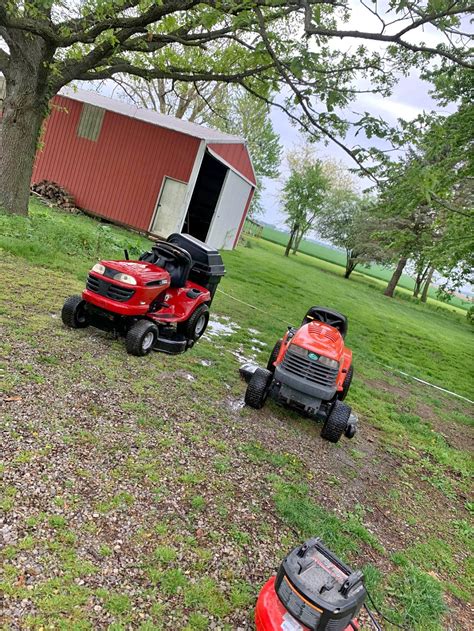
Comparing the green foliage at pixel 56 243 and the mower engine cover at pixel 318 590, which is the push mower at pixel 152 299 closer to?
the green foliage at pixel 56 243

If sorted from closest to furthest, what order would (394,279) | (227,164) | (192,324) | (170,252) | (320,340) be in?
(320,340), (170,252), (192,324), (227,164), (394,279)

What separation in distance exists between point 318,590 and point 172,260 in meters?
4.19

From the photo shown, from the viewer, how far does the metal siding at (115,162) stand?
1381 cm

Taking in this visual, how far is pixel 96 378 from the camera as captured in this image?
4.20m

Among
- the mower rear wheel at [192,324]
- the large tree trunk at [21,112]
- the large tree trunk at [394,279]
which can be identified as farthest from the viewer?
the large tree trunk at [394,279]

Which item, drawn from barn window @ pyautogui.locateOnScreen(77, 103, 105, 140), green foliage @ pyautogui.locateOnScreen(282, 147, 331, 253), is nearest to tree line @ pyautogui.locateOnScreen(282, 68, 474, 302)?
green foliage @ pyautogui.locateOnScreen(282, 147, 331, 253)

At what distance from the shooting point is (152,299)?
514cm

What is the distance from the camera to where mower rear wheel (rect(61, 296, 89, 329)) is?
16.3 ft

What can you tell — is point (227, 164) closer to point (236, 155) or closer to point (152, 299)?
point (236, 155)

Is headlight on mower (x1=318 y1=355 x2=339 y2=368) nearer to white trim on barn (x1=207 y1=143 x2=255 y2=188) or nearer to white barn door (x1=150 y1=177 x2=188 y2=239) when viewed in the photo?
white barn door (x1=150 y1=177 x2=188 y2=239)

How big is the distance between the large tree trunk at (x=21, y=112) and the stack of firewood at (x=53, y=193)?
5598 mm

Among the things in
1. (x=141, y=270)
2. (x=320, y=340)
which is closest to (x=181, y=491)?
(x=320, y=340)

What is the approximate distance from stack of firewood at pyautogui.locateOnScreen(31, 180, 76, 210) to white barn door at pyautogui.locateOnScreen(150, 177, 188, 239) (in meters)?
2.92

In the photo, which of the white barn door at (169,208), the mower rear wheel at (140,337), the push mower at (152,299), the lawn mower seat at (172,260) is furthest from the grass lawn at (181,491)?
the white barn door at (169,208)
